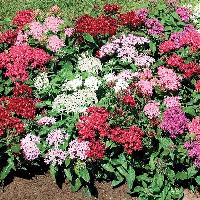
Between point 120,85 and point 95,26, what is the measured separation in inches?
62.0

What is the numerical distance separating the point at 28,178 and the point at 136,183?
5.52 ft

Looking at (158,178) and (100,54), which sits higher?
(100,54)

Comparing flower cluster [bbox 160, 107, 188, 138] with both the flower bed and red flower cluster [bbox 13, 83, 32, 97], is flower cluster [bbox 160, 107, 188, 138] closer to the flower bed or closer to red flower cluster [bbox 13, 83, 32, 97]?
the flower bed

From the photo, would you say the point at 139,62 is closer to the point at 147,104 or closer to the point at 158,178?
the point at 147,104

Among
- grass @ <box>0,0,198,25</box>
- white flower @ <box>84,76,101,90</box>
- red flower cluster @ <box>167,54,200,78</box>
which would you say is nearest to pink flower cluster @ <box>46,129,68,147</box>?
white flower @ <box>84,76,101,90</box>

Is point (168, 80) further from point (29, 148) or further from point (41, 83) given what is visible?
point (29, 148)

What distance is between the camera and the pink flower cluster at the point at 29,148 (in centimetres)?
746

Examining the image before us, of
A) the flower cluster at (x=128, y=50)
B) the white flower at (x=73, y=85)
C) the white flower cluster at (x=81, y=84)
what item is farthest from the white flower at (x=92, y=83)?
the flower cluster at (x=128, y=50)

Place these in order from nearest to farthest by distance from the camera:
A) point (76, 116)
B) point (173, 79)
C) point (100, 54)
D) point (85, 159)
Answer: point (85, 159) → point (76, 116) → point (173, 79) → point (100, 54)

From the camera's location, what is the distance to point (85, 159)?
7.53 metres

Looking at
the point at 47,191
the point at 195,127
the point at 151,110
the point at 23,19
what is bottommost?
the point at 47,191

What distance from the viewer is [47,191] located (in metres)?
7.69

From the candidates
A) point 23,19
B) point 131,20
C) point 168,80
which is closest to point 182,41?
point 131,20

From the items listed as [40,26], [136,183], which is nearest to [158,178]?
[136,183]
